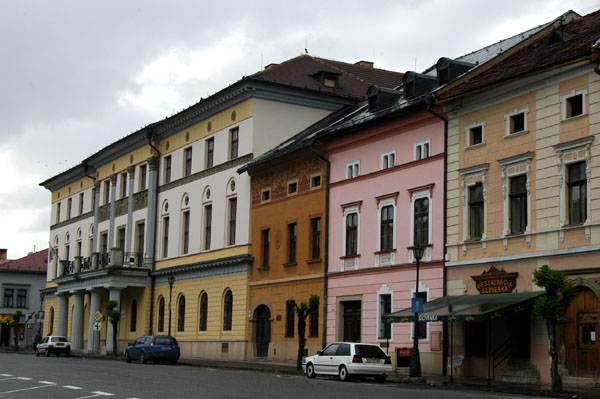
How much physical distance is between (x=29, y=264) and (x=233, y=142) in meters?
60.2

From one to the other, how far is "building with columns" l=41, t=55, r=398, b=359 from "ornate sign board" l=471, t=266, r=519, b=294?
18.0 m

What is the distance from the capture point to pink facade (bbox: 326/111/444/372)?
1330 inches

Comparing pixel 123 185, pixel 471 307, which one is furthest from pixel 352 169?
pixel 123 185

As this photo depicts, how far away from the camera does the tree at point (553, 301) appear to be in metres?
23.9

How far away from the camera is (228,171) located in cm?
4934

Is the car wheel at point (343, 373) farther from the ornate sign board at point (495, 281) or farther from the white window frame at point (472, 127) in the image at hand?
the white window frame at point (472, 127)

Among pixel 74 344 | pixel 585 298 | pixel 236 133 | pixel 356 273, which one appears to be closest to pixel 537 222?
pixel 585 298

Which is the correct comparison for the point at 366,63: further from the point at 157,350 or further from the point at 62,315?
the point at 62,315

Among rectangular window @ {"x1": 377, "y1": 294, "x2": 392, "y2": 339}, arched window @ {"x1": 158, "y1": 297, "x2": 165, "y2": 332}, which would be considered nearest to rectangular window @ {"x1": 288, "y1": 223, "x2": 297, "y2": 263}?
rectangular window @ {"x1": 377, "y1": 294, "x2": 392, "y2": 339}

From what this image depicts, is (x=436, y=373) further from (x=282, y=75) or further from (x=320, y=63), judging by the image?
(x=320, y=63)

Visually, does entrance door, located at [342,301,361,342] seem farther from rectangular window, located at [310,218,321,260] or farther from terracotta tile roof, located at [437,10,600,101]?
terracotta tile roof, located at [437,10,600,101]

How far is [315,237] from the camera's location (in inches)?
1647

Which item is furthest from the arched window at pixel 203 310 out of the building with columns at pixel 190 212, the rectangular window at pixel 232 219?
the rectangular window at pixel 232 219

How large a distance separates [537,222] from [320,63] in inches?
1085
